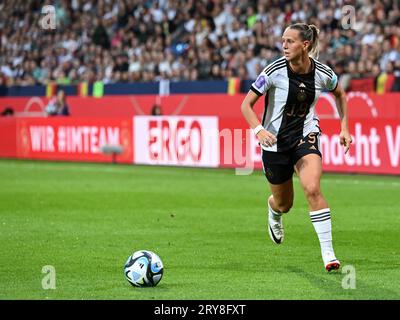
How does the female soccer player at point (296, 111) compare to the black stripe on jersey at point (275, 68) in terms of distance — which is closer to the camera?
the female soccer player at point (296, 111)

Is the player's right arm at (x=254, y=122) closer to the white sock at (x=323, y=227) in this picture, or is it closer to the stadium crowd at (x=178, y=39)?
the white sock at (x=323, y=227)

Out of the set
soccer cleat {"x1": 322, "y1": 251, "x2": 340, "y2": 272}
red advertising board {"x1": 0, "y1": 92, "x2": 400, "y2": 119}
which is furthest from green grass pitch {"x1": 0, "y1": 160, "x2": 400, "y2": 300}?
red advertising board {"x1": 0, "y1": 92, "x2": 400, "y2": 119}

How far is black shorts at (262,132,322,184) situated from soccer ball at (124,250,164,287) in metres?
1.97

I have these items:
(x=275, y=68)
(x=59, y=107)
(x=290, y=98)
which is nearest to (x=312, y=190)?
(x=290, y=98)

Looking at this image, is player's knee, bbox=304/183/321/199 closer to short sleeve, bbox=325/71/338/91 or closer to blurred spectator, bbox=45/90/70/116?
short sleeve, bbox=325/71/338/91

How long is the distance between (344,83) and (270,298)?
17476 mm

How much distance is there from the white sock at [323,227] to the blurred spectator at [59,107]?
73.8 ft

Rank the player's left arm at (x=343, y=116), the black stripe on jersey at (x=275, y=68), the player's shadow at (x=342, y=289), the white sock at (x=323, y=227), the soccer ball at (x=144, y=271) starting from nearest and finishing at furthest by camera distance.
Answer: the player's shadow at (x=342, y=289) < the soccer ball at (x=144, y=271) < the white sock at (x=323, y=227) < the black stripe on jersey at (x=275, y=68) < the player's left arm at (x=343, y=116)

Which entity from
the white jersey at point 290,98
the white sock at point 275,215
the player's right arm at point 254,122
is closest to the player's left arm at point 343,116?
the white jersey at point 290,98

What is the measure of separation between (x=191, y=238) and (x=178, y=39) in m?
20.2

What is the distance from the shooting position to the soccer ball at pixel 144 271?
8836 mm

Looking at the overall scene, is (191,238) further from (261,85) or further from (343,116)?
(261,85)
